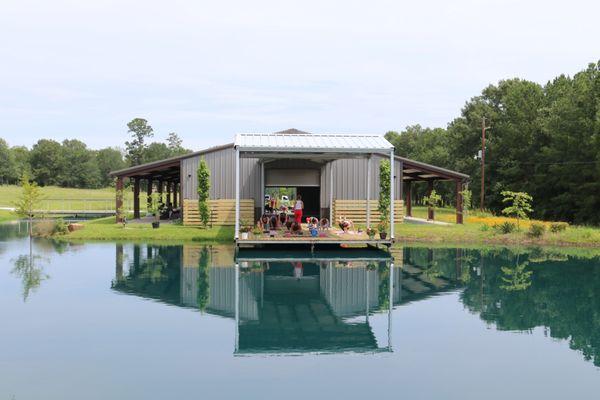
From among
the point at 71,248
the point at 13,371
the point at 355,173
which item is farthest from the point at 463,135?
the point at 13,371

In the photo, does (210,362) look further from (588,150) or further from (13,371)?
(588,150)

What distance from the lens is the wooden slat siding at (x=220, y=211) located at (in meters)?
29.7

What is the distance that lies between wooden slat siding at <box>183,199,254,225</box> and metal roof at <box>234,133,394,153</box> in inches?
251

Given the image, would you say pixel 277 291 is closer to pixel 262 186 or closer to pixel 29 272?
pixel 29 272

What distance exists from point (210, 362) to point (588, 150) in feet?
121

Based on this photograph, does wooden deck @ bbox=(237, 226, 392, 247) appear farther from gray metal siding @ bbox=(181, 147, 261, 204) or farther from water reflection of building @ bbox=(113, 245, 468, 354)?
gray metal siding @ bbox=(181, 147, 261, 204)

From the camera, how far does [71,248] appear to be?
22875mm

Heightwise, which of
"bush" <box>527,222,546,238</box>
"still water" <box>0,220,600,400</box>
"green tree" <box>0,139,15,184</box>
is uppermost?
"green tree" <box>0,139,15,184</box>

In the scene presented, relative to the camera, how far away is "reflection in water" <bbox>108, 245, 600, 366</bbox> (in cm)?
1067

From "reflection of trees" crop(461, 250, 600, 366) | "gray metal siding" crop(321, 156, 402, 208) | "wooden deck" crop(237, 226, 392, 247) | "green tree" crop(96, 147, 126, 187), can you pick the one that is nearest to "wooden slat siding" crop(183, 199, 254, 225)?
"gray metal siding" crop(321, 156, 402, 208)

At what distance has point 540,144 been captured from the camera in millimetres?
46938

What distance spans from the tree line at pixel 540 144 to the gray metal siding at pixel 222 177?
22.3 m

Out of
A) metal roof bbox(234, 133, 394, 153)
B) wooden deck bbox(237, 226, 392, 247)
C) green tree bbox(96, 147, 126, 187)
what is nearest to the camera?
metal roof bbox(234, 133, 394, 153)

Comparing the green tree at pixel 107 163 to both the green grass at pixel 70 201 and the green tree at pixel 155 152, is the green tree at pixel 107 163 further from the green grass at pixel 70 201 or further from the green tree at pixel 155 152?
the green grass at pixel 70 201
